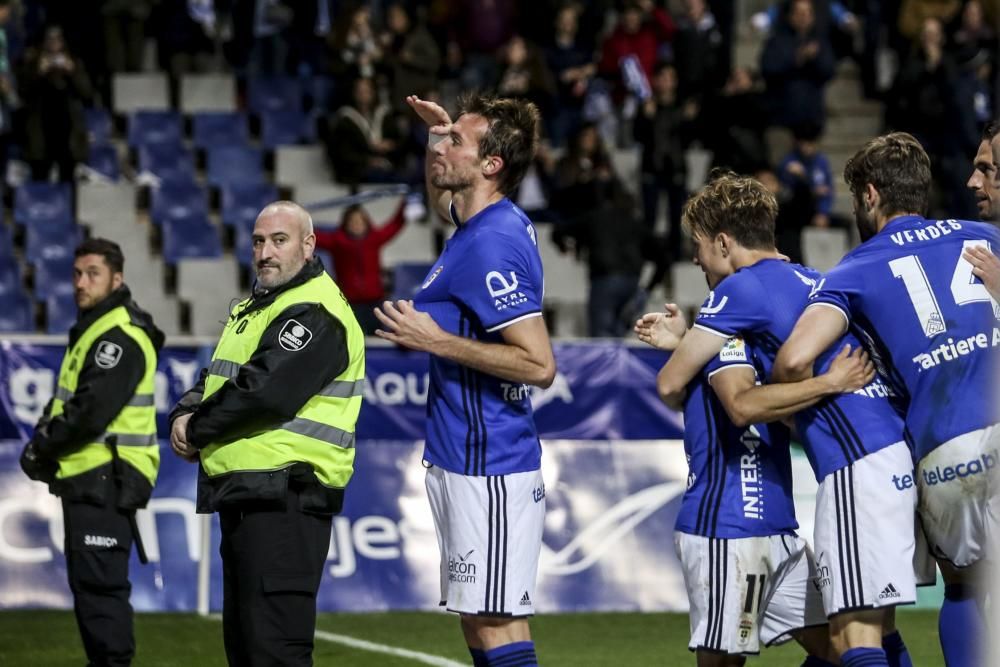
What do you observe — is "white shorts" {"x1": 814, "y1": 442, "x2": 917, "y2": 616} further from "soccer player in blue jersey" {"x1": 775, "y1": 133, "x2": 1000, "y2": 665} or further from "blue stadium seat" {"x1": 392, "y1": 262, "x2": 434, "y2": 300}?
"blue stadium seat" {"x1": 392, "y1": 262, "x2": 434, "y2": 300}

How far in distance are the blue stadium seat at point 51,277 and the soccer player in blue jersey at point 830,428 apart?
36.9 feet

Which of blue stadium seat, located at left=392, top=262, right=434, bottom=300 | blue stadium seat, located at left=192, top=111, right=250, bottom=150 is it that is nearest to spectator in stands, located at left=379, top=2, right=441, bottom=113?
blue stadium seat, located at left=192, top=111, right=250, bottom=150

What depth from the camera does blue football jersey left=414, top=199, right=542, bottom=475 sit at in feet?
18.3

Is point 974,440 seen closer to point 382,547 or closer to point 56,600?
point 382,547

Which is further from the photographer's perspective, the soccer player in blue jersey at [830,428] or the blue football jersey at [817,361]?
the blue football jersey at [817,361]

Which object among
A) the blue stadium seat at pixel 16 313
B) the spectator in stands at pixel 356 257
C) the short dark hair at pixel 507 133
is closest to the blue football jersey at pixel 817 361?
the short dark hair at pixel 507 133

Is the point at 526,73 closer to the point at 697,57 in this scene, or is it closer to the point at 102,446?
the point at 697,57

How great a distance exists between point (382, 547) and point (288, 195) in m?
7.09

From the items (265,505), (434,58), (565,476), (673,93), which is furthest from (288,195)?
(265,505)

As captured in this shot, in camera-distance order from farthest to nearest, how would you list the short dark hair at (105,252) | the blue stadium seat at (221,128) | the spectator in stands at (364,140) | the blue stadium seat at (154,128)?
the blue stadium seat at (221,128), the blue stadium seat at (154,128), the spectator in stands at (364,140), the short dark hair at (105,252)

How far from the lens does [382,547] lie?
10.9 m

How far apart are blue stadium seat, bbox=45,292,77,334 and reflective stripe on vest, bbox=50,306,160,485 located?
784cm

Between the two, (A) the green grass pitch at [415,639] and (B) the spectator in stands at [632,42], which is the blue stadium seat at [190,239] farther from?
(A) the green grass pitch at [415,639]

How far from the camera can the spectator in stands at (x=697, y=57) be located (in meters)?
18.0
